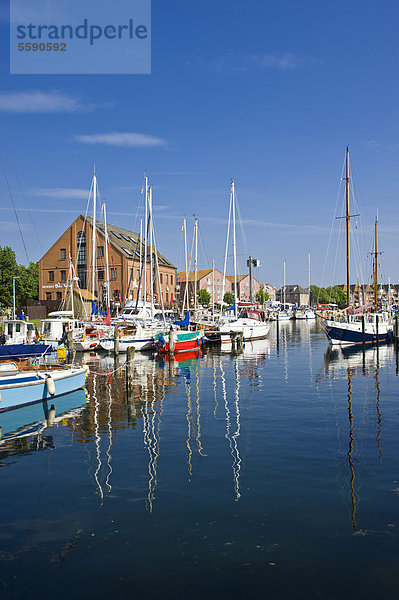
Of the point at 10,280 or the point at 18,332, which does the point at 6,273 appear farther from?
the point at 18,332

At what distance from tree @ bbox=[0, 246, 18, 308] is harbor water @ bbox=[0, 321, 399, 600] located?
70859 mm

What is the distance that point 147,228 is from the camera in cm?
5200

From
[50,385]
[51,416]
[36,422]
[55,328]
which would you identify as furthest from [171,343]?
[36,422]

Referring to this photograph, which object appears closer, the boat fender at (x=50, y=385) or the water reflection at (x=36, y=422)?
the water reflection at (x=36, y=422)

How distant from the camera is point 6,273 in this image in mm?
86812

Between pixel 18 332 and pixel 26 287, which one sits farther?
pixel 26 287

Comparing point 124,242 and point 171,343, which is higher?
point 124,242

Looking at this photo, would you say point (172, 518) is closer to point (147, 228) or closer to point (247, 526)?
point (247, 526)

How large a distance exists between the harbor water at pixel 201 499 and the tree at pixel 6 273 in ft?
232

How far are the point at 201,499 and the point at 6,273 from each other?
276ft

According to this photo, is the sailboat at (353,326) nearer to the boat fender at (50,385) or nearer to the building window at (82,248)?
the boat fender at (50,385)

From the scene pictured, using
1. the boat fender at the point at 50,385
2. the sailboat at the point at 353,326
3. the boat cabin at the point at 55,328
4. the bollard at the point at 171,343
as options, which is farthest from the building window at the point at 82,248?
the boat fender at the point at 50,385

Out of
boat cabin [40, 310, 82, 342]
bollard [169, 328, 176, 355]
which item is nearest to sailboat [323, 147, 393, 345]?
bollard [169, 328, 176, 355]

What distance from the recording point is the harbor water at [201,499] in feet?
26.5
